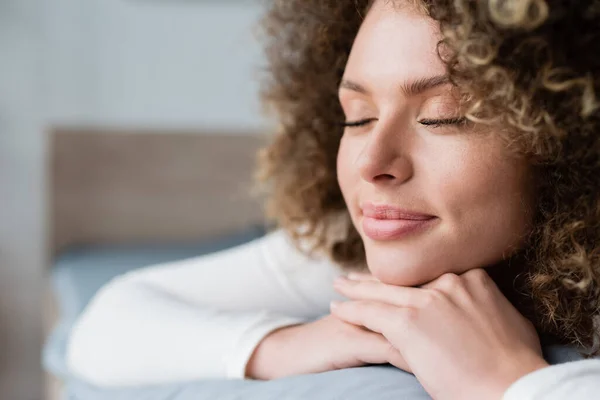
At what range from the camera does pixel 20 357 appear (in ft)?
9.00

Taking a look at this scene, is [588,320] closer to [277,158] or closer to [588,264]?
[588,264]

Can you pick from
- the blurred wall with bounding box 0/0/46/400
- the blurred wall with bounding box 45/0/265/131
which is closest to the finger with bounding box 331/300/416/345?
the blurred wall with bounding box 45/0/265/131

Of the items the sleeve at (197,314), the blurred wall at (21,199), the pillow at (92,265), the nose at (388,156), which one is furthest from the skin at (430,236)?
the blurred wall at (21,199)

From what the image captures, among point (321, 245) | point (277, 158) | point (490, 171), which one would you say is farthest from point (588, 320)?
point (277, 158)

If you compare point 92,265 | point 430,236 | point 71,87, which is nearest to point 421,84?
point 430,236

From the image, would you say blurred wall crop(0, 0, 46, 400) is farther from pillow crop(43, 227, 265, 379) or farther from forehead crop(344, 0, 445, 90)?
forehead crop(344, 0, 445, 90)

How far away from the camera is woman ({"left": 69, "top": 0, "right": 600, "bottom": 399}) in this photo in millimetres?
610

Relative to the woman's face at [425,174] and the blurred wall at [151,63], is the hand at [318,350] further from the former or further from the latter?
the blurred wall at [151,63]

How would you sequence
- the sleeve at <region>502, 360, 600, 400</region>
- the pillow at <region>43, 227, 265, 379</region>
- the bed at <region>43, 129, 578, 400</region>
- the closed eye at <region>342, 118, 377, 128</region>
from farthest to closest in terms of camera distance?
the bed at <region>43, 129, 578, 400</region>
the pillow at <region>43, 227, 265, 379</region>
the closed eye at <region>342, 118, 377, 128</region>
the sleeve at <region>502, 360, 600, 400</region>

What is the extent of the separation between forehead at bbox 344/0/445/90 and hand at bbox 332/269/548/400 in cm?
20

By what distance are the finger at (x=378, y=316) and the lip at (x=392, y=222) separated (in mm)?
71

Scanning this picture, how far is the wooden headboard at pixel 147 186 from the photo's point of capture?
2.66m

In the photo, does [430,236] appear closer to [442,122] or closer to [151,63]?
[442,122]

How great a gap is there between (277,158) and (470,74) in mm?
556
